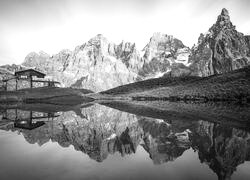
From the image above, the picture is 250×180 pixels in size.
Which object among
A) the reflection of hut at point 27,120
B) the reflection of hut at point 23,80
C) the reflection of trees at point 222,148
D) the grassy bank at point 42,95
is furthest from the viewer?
the reflection of hut at point 23,80

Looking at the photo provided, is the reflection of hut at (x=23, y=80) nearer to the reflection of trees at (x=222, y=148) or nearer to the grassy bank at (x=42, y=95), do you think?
the grassy bank at (x=42, y=95)

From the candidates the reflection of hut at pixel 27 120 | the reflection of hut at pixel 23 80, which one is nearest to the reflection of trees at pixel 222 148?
the reflection of hut at pixel 27 120

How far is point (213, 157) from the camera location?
12688 mm

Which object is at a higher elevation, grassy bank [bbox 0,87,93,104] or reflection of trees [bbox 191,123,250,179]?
grassy bank [bbox 0,87,93,104]

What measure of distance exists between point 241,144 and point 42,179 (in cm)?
1208

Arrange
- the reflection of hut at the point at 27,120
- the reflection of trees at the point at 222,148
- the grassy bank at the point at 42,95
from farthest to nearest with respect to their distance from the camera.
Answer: the grassy bank at the point at 42,95
the reflection of hut at the point at 27,120
the reflection of trees at the point at 222,148

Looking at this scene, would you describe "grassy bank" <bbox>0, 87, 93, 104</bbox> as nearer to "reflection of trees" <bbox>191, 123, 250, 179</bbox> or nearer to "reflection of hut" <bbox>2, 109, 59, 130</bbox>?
"reflection of hut" <bbox>2, 109, 59, 130</bbox>

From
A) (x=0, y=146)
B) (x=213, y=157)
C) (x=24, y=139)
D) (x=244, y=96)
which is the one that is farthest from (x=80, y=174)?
(x=244, y=96)

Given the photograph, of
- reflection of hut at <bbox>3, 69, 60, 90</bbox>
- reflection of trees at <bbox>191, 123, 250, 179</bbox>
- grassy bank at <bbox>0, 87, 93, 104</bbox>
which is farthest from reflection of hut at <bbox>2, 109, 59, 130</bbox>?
reflection of hut at <bbox>3, 69, 60, 90</bbox>

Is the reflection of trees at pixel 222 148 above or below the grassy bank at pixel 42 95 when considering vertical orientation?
below

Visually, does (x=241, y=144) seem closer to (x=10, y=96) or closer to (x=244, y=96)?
(x=244, y=96)

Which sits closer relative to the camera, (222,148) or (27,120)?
(222,148)

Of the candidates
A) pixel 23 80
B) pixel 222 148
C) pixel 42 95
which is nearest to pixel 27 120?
pixel 222 148

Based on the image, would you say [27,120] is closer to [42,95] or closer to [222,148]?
[222,148]
